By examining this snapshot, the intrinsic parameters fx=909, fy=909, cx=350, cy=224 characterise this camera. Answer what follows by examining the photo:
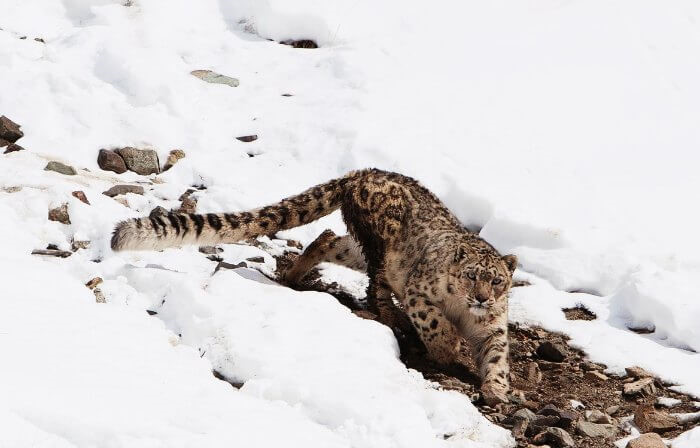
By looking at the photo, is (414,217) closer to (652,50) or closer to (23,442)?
(23,442)

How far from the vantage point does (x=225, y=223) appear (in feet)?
32.2

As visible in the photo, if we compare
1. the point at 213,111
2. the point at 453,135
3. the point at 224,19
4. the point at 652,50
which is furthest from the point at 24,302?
the point at 652,50

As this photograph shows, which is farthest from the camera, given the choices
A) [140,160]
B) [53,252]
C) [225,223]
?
[140,160]

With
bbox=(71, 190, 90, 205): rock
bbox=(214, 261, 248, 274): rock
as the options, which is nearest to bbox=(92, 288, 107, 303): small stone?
bbox=(214, 261, 248, 274): rock

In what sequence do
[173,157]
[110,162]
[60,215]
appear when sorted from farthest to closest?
[173,157]
[110,162]
[60,215]

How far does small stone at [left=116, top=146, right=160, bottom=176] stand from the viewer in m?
12.4

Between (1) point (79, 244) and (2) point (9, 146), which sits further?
(2) point (9, 146)

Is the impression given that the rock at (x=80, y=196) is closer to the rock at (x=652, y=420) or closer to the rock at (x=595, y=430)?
the rock at (x=595, y=430)

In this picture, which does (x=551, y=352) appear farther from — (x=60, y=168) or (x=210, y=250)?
(x=60, y=168)

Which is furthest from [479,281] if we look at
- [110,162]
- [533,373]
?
[110,162]

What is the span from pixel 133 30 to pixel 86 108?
3.19 m

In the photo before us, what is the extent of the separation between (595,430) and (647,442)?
0.50 m

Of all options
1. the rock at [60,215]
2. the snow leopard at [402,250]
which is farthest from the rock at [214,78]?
the rock at [60,215]

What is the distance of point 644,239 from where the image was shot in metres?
12.0
